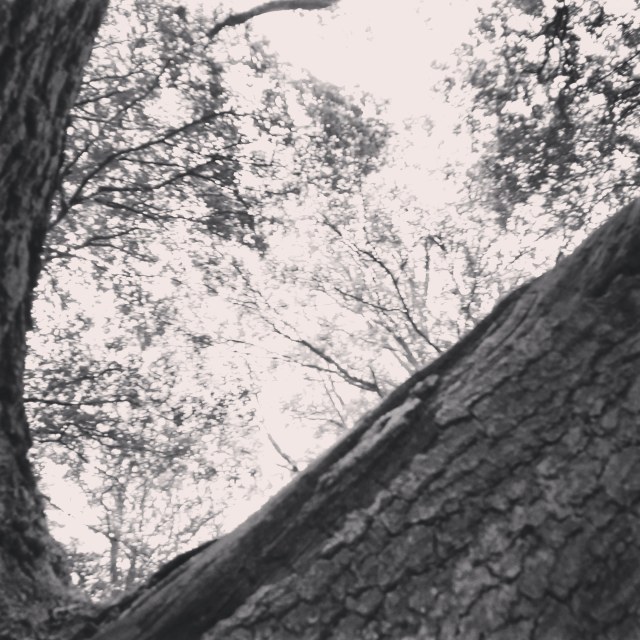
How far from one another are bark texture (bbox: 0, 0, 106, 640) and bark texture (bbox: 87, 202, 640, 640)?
2.74ft


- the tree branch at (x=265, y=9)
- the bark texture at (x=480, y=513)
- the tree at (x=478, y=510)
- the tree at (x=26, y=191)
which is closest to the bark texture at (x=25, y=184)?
the tree at (x=26, y=191)

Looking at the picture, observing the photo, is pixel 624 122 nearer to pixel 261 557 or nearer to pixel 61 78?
pixel 61 78

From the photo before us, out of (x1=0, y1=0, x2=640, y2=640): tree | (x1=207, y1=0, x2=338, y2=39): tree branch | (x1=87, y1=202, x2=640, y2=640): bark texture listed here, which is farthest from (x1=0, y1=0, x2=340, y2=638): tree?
(x1=207, y1=0, x2=338, y2=39): tree branch

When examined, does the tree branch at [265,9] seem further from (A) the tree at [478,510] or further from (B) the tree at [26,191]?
(A) the tree at [478,510]

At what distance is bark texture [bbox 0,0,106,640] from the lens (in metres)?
1.87

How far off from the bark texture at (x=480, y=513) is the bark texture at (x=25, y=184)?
32.9 inches

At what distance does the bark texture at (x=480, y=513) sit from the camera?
948mm

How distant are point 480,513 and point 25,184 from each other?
212 centimetres

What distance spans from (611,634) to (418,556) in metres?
0.32

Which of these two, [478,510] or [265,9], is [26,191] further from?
[265,9]

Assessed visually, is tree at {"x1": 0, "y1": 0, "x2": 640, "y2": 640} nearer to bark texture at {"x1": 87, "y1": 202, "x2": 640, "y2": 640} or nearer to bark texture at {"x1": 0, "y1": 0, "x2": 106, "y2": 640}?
bark texture at {"x1": 87, "y1": 202, "x2": 640, "y2": 640}

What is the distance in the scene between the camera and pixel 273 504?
45.5 inches

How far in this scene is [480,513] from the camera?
40.5 inches

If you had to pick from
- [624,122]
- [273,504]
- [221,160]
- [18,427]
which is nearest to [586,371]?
[273,504]
